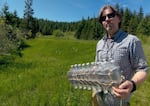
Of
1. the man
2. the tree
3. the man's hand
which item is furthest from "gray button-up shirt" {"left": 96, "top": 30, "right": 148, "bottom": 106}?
the tree

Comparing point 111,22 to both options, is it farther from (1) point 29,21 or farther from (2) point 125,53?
(1) point 29,21

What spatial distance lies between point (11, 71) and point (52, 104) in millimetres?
13530

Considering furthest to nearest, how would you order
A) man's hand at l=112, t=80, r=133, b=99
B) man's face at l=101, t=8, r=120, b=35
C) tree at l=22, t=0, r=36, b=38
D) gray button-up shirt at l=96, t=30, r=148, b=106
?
tree at l=22, t=0, r=36, b=38, man's face at l=101, t=8, r=120, b=35, gray button-up shirt at l=96, t=30, r=148, b=106, man's hand at l=112, t=80, r=133, b=99

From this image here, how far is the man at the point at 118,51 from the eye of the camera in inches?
141

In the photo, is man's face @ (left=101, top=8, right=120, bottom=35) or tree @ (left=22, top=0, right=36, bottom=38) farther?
tree @ (left=22, top=0, right=36, bottom=38)

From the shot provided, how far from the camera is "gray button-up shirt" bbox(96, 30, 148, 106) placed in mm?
3566

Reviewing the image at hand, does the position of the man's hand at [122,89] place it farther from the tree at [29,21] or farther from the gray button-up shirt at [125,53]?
the tree at [29,21]

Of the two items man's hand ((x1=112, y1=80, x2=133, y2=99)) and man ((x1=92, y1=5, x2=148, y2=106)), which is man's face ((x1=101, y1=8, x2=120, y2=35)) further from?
man's hand ((x1=112, y1=80, x2=133, y2=99))

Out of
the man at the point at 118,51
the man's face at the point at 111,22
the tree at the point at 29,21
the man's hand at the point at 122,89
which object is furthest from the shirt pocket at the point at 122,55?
the tree at the point at 29,21

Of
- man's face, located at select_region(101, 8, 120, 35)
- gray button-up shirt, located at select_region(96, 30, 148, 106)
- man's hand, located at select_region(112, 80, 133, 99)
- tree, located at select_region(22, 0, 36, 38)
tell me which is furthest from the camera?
tree, located at select_region(22, 0, 36, 38)

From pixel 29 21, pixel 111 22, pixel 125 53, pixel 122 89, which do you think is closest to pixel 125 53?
pixel 125 53

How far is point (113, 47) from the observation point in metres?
3.72

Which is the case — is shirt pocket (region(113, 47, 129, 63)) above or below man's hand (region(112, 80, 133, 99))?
above

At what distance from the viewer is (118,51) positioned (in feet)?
12.0
